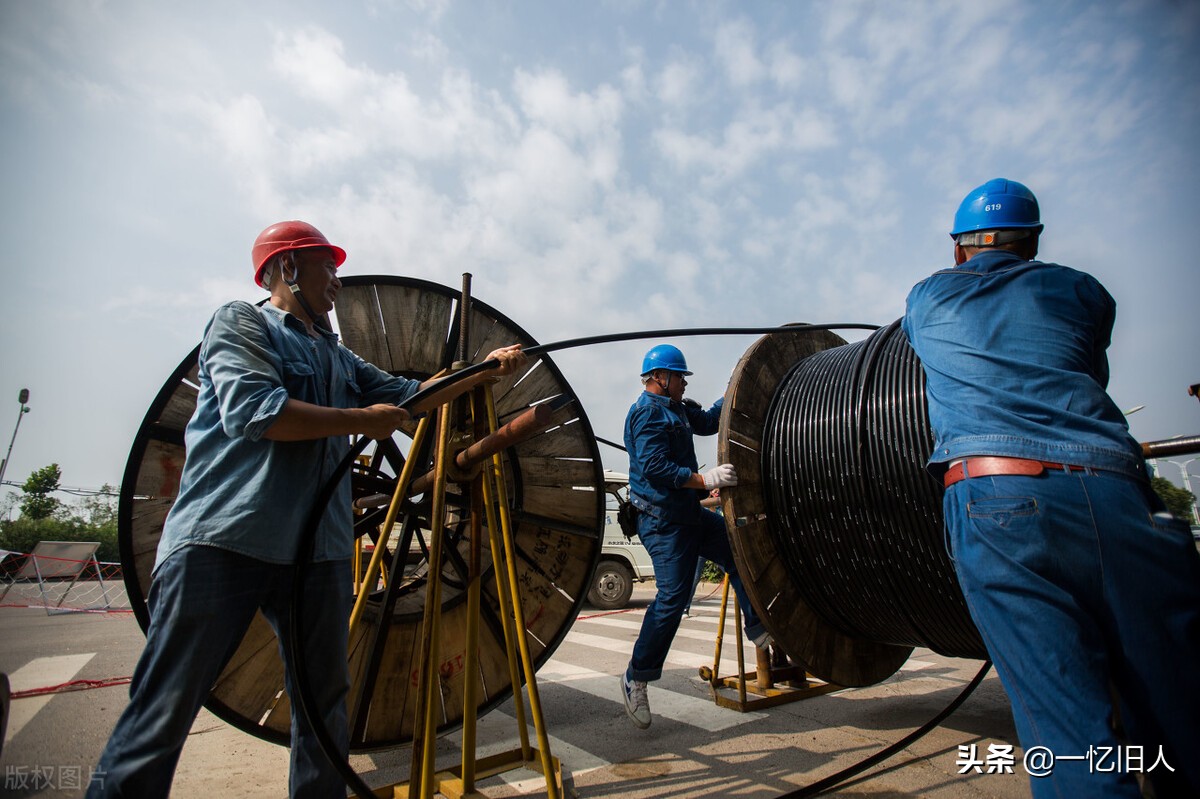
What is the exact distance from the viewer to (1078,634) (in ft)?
4.89

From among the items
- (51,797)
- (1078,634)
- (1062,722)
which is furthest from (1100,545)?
(51,797)

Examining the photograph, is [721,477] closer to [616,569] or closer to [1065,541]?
[1065,541]

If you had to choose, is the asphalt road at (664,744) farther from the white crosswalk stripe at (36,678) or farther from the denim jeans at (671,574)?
the denim jeans at (671,574)

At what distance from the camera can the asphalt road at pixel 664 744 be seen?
105 inches

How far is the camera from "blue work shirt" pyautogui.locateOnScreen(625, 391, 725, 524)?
12.4 feet

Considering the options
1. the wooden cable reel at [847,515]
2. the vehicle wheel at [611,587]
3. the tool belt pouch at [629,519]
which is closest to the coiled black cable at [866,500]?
the wooden cable reel at [847,515]

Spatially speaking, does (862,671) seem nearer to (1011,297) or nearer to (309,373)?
(1011,297)

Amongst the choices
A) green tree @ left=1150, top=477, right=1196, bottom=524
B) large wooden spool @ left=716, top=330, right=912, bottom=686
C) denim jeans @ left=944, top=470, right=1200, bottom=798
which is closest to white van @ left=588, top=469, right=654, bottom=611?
large wooden spool @ left=716, top=330, right=912, bottom=686

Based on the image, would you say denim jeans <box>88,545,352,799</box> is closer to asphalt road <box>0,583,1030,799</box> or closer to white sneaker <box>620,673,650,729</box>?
asphalt road <box>0,583,1030,799</box>

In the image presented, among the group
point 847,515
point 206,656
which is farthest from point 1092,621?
point 206,656

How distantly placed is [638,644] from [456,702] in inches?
39.1

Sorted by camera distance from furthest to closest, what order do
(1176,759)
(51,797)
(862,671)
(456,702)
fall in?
(862,671)
(456,702)
(51,797)
(1176,759)

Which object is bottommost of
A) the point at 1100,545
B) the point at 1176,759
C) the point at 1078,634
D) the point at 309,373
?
the point at 1176,759

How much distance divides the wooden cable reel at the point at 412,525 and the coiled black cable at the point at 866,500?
1.08 m
